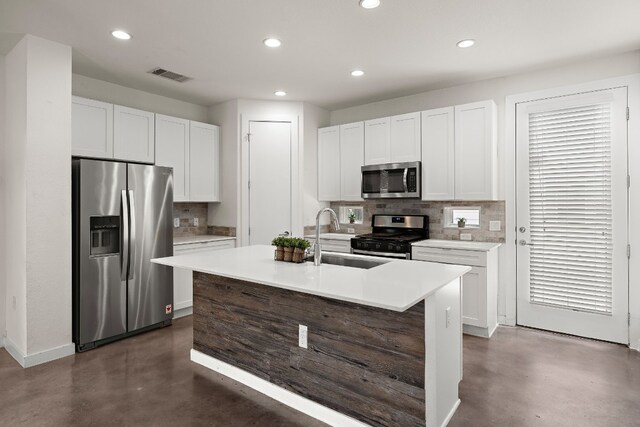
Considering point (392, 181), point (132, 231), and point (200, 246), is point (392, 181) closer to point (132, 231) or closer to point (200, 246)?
point (200, 246)

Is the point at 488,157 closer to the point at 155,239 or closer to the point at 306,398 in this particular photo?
the point at 306,398

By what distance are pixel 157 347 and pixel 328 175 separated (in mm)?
2898

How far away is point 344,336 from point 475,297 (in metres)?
2.02

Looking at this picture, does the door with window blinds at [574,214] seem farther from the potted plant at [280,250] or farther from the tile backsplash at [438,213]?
the potted plant at [280,250]

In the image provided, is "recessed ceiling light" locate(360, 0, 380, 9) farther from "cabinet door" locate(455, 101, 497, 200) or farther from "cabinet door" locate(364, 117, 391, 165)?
"cabinet door" locate(364, 117, 391, 165)

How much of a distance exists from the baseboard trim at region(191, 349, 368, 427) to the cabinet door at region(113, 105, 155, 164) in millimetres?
2281

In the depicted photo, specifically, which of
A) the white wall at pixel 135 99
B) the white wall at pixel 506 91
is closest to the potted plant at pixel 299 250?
the white wall at pixel 506 91

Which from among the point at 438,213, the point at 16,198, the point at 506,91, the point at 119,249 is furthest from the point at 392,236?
the point at 16,198

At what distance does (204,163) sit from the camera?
4.83 m

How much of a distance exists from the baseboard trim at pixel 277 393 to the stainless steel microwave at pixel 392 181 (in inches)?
101

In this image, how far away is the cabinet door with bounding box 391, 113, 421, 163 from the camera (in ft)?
14.0

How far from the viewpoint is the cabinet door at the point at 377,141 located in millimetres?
4496

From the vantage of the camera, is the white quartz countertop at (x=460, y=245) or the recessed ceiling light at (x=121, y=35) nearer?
the recessed ceiling light at (x=121, y=35)

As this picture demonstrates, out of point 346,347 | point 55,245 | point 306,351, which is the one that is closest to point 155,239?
point 55,245
